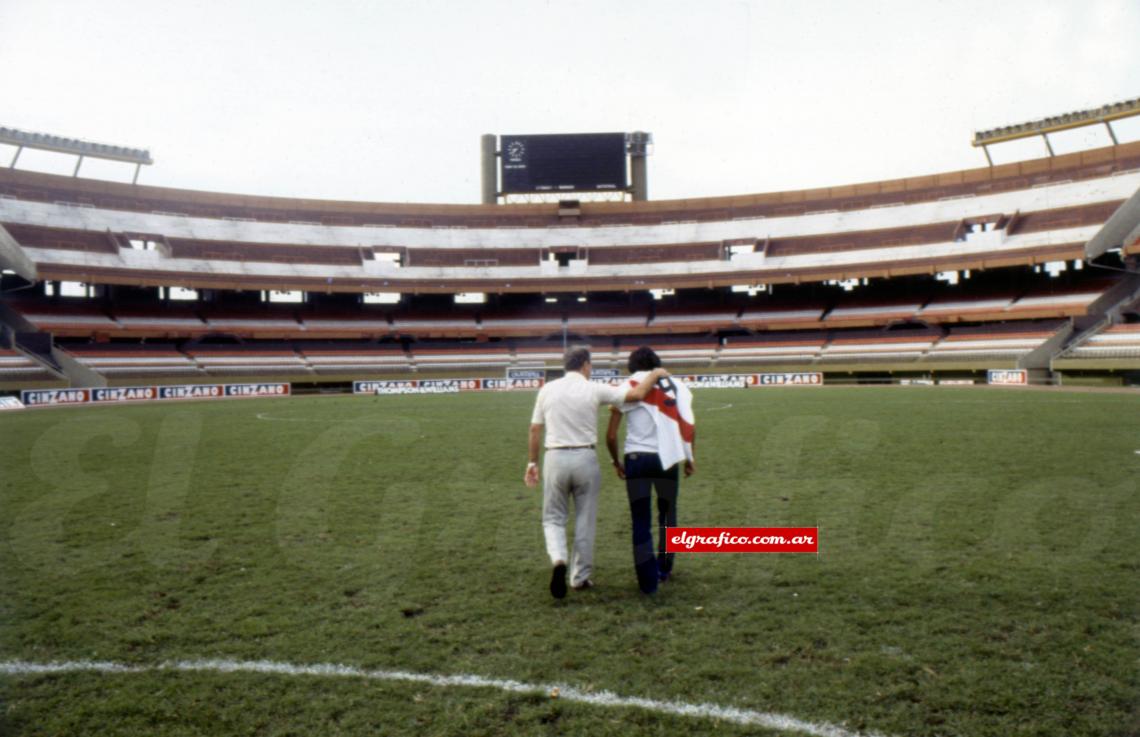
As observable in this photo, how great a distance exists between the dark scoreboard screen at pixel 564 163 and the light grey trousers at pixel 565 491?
199 ft

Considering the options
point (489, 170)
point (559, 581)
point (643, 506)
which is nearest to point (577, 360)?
point (643, 506)

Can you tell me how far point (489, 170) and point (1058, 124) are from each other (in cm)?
4802

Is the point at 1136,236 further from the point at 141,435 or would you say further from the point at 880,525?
the point at 141,435

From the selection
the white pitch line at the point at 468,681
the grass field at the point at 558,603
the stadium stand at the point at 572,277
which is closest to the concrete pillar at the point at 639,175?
the stadium stand at the point at 572,277

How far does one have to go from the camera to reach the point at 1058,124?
177ft

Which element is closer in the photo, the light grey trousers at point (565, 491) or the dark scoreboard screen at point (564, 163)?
the light grey trousers at point (565, 491)

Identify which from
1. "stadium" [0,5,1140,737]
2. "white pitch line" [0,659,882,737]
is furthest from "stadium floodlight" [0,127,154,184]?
"white pitch line" [0,659,882,737]

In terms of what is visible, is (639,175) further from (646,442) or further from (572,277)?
(646,442)

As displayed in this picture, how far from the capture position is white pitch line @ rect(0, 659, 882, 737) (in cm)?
381

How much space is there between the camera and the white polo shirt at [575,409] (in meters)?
5.80

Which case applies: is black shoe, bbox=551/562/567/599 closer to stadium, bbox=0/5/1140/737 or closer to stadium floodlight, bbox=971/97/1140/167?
stadium, bbox=0/5/1140/737

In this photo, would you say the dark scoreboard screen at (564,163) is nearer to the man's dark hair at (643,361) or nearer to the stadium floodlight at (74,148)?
the stadium floodlight at (74,148)

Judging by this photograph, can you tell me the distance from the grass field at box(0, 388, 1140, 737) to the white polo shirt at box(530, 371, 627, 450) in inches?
53.1

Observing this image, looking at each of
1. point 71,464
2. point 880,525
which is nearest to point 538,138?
point 71,464
